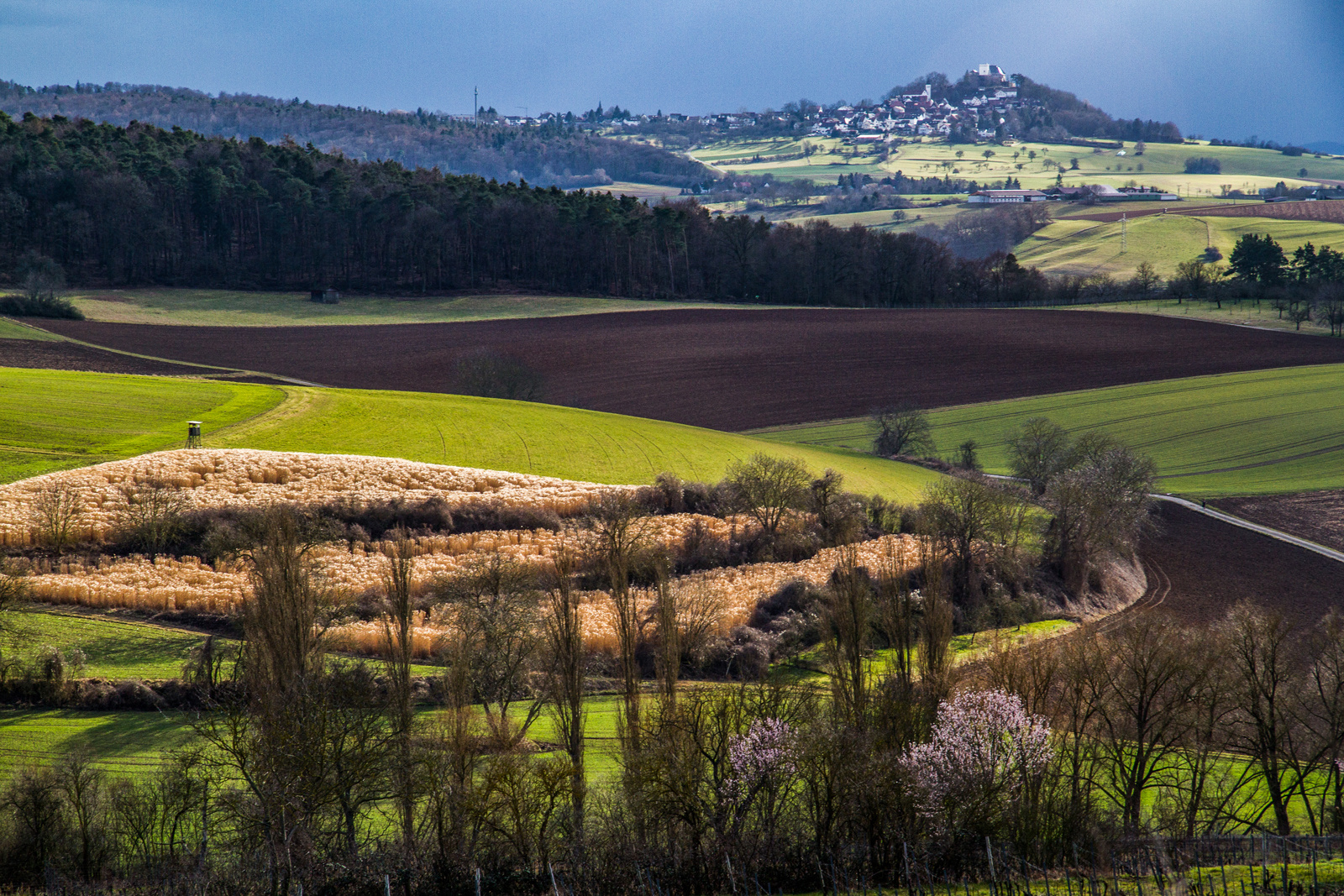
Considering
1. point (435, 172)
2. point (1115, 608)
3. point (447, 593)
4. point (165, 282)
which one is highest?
point (435, 172)

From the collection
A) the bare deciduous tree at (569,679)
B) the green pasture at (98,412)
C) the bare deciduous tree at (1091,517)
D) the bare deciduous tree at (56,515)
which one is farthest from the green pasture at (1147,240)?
the bare deciduous tree at (569,679)

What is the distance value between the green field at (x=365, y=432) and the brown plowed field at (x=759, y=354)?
13.8m

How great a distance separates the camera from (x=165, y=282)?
114 metres

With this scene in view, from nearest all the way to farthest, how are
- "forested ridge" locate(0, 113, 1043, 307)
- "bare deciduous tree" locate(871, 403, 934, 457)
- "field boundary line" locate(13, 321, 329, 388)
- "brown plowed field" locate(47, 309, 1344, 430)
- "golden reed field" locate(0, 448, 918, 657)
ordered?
"golden reed field" locate(0, 448, 918, 657)
"bare deciduous tree" locate(871, 403, 934, 457)
"field boundary line" locate(13, 321, 329, 388)
"brown plowed field" locate(47, 309, 1344, 430)
"forested ridge" locate(0, 113, 1043, 307)

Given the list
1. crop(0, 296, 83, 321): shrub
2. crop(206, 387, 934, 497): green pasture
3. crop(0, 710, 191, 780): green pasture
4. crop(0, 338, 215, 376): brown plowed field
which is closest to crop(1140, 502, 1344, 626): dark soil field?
crop(206, 387, 934, 497): green pasture

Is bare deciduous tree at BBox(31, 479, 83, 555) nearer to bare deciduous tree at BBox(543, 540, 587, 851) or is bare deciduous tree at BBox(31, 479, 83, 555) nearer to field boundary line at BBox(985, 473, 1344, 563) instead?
bare deciduous tree at BBox(543, 540, 587, 851)

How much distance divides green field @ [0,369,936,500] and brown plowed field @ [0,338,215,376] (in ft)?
21.1

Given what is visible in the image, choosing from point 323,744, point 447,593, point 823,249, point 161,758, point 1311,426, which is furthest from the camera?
point 823,249

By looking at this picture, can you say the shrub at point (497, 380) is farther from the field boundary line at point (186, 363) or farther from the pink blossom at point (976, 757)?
the pink blossom at point (976, 757)

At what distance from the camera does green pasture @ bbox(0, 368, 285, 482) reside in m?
53.0

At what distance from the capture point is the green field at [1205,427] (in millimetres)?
69688

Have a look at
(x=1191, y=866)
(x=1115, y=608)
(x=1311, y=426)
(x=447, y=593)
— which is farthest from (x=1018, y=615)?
(x=1311, y=426)

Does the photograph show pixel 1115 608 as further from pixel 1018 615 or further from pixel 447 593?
pixel 447 593

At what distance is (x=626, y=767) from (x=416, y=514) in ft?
85.8
